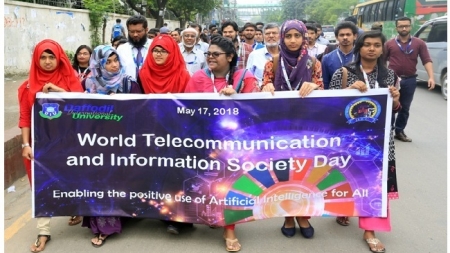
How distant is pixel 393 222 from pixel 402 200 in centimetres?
54

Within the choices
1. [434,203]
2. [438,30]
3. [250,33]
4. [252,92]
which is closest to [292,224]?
[252,92]

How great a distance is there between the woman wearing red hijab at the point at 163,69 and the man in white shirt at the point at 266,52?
72.1 inches

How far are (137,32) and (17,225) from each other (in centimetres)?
217

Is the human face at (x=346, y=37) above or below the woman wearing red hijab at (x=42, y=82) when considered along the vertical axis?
above

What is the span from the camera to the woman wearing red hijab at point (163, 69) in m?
3.25

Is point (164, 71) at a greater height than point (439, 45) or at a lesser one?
lesser

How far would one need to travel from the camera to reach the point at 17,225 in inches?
144

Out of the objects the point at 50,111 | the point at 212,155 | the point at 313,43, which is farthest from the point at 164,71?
the point at 313,43

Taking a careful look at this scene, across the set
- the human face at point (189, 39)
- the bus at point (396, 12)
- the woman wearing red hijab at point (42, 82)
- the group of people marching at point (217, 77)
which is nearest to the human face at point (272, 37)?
the human face at point (189, 39)

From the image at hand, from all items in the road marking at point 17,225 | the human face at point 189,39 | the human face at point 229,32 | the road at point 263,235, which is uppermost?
the human face at point 229,32

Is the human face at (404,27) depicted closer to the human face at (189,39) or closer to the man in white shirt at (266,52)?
the man in white shirt at (266,52)

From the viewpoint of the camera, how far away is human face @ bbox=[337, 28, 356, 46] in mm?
4433

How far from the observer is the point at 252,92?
3.09 metres

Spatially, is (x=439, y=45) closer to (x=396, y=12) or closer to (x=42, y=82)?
(x=396, y=12)
